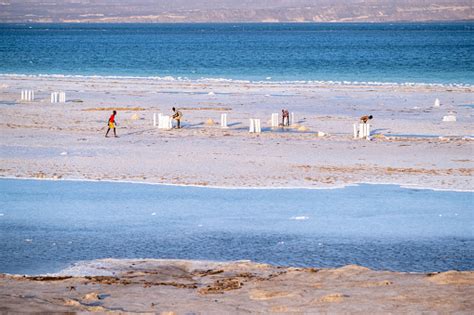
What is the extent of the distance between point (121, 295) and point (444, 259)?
6.93m

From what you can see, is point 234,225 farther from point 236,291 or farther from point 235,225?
point 236,291

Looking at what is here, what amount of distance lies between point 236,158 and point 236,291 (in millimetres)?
15814

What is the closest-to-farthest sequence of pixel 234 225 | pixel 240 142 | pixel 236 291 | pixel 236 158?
pixel 236 291 → pixel 234 225 → pixel 236 158 → pixel 240 142

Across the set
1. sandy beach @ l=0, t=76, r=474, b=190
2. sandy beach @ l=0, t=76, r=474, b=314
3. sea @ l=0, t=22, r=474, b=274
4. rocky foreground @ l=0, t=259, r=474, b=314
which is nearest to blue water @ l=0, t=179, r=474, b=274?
sea @ l=0, t=22, r=474, b=274

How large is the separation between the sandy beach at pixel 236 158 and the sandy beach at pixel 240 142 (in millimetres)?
61

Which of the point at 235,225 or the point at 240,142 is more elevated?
the point at 240,142

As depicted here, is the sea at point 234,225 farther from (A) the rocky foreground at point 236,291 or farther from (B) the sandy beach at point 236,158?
(A) the rocky foreground at point 236,291

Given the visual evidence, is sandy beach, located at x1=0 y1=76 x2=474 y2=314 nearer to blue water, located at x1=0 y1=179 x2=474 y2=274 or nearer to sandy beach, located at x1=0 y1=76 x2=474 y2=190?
sandy beach, located at x1=0 y1=76 x2=474 y2=190

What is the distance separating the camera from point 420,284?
45.4 feet

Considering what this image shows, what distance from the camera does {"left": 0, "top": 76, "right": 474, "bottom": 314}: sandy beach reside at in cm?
1304

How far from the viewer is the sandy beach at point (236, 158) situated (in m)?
13.0

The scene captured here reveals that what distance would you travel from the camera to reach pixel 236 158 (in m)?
29.4

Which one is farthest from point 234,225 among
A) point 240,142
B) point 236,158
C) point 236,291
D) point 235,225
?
point 240,142

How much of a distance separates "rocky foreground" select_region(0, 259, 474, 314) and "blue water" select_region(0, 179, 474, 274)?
1664mm
